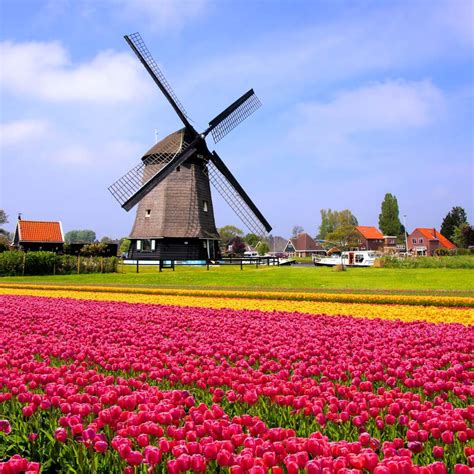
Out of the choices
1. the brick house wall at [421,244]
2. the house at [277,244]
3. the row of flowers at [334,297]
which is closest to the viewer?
the row of flowers at [334,297]

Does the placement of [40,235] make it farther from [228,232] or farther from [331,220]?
[331,220]

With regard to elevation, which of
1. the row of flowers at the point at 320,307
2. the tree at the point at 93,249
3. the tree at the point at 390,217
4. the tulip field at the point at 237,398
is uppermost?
the tree at the point at 390,217

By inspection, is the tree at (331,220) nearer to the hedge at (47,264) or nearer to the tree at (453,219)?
the tree at (453,219)

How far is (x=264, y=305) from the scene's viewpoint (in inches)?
589

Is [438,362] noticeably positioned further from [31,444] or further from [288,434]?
[31,444]

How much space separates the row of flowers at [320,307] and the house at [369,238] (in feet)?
327

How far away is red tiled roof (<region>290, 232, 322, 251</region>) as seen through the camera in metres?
121

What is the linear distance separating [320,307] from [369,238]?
Answer: 346ft

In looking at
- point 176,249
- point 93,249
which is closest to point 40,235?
point 93,249

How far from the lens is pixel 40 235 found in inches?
2242

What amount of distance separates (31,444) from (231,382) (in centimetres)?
183

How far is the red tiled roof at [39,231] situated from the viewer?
56.0 metres

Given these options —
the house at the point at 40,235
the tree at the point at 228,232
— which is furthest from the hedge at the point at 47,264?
the tree at the point at 228,232

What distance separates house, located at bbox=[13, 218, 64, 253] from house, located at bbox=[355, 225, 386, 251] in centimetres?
7254
